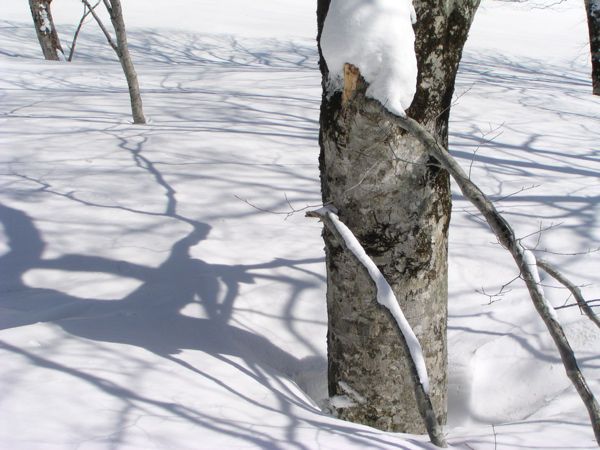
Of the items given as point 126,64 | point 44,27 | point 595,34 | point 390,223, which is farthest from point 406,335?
point 44,27

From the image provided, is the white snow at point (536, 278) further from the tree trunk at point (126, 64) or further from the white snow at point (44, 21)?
the white snow at point (44, 21)

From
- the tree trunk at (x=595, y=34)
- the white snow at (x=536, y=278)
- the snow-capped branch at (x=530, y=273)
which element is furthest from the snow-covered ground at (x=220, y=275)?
the tree trunk at (x=595, y=34)

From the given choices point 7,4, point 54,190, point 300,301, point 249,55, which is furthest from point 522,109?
point 7,4

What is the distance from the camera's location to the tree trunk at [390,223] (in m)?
→ 1.98

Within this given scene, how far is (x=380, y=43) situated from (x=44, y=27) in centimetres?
1102

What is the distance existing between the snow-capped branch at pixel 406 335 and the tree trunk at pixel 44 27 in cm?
1083

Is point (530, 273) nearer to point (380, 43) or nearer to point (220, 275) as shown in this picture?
point (380, 43)

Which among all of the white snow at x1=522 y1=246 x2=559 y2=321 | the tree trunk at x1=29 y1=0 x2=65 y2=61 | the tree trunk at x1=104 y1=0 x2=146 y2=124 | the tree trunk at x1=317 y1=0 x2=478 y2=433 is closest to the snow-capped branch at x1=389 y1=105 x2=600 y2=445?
the white snow at x1=522 y1=246 x2=559 y2=321

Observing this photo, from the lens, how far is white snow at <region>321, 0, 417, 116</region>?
5.95ft

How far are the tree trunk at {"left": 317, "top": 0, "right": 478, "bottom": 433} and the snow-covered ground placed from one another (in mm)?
247

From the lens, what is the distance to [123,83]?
798 centimetres

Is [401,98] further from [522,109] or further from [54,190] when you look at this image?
[522,109]

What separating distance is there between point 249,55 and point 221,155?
31.2ft

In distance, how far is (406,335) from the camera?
6.35 feet
